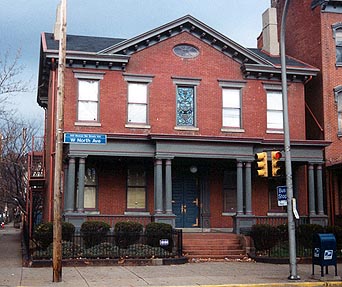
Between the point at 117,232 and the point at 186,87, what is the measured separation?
8032 mm

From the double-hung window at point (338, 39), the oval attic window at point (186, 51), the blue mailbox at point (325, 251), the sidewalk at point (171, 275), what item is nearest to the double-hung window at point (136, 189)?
the oval attic window at point (186, 51)

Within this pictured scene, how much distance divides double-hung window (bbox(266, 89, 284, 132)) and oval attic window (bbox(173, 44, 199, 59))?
154 inches

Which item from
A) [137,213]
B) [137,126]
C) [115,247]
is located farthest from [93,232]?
[137,126]

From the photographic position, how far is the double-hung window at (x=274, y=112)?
25.3 metres

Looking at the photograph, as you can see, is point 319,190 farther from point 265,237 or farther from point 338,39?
point 338,39

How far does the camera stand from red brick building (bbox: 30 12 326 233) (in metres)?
22.5

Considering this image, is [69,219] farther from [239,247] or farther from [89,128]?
[239,247]

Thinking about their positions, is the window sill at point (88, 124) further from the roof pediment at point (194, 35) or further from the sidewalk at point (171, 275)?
the sidewalk at point (171, 275)

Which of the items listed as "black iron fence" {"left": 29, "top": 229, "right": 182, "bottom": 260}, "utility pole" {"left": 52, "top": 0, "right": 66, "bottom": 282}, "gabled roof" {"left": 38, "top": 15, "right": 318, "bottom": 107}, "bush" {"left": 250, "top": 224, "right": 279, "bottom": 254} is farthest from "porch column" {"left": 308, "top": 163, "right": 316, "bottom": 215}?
"utility pole" {"left": 52, "top": 0, "right": 66, "bottom": 282}

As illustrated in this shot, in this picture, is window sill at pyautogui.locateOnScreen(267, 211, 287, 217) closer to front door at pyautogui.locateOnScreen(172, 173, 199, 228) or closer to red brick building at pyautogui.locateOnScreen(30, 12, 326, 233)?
red brick building at pyautogui.locateOnScreen(30, 12, 326, 233)

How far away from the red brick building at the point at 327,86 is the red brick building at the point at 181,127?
0.96 m

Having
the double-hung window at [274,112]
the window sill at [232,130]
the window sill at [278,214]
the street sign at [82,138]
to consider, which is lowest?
the window sill at [278,214]

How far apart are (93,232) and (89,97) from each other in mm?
6585

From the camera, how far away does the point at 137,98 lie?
2391cm
